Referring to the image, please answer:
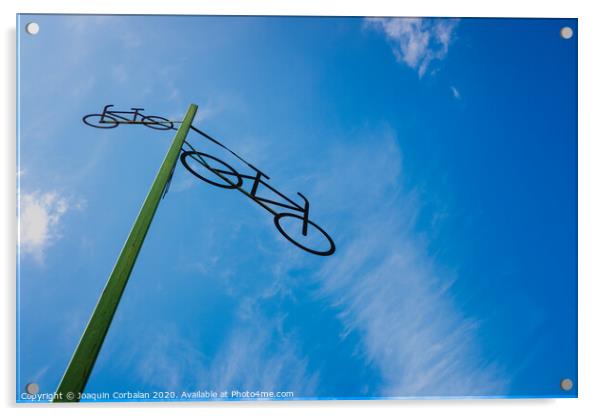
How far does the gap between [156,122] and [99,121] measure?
291mm

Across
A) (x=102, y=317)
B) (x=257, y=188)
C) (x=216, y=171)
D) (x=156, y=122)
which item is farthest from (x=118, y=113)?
(x=102, y=317)

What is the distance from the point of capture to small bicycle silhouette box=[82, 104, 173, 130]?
9.48 feet

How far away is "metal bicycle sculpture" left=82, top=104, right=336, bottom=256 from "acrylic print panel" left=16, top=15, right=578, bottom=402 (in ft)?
0.04

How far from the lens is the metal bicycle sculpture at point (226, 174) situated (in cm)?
284

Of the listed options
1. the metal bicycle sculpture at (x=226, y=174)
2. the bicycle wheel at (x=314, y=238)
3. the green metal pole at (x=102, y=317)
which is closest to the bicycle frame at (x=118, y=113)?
the metal bicycle sculpture at (x=226, y=174)

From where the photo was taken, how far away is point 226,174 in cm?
287

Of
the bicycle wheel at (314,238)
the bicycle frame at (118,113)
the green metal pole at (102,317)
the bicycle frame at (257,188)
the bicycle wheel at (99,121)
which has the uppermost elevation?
the bicycle frame at (118,113)

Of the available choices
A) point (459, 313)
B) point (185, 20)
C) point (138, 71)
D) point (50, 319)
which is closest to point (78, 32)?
point (138, 71)

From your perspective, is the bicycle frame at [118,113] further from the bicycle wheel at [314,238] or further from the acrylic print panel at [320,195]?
the bicycle wheel at [314,238]

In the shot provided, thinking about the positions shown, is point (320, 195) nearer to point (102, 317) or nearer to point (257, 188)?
point (257, 188)

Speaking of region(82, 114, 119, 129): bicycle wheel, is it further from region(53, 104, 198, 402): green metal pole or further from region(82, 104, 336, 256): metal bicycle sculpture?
region(53, 104, 198, 402): green metal pole

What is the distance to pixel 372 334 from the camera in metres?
2.74

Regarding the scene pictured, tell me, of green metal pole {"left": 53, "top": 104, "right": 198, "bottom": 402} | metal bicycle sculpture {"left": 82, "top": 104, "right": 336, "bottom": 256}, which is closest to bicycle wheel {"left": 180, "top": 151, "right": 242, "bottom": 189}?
metal bicycle sculpture {"left": 82, "top": 104, "right": 336, "bottom": 256}

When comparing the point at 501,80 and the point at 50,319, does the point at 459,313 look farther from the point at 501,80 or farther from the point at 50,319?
the point at 50,319
